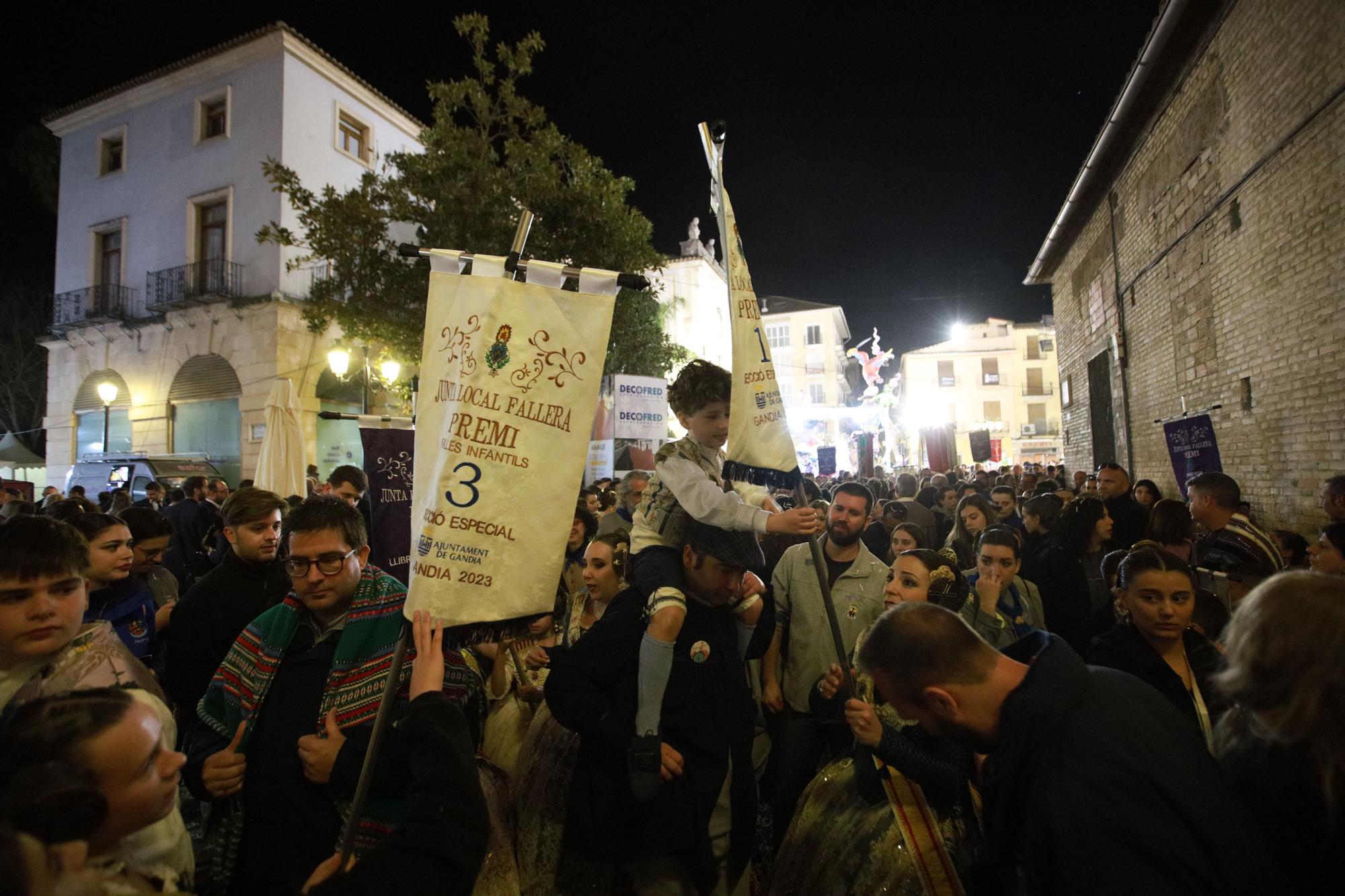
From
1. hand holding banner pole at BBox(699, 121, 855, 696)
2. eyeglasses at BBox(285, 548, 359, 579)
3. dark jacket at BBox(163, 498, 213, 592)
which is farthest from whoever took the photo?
dark jacket at BBox(163, 498, 213, 592)

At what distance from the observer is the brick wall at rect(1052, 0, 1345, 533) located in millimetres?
7242

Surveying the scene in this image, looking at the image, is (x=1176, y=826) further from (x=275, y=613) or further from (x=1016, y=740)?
(x=275, y=613)

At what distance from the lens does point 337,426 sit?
2275 centimetres

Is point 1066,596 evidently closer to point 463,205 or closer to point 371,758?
point 371,758

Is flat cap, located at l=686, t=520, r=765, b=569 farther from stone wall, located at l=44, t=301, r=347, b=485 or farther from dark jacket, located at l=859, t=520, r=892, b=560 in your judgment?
stone wall, located at l=44, t=301, r=347, b=485

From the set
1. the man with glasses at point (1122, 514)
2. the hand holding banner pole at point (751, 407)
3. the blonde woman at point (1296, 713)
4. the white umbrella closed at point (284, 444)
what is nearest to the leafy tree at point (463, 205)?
the white umbrella closed at point (284, 444)

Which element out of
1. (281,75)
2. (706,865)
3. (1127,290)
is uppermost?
(281,75)

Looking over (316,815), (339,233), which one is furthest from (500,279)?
(339,233)

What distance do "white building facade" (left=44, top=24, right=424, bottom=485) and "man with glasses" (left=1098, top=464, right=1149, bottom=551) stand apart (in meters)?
19.3

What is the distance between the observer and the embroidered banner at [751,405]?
3.05 meters

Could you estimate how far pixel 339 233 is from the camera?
47.9ft

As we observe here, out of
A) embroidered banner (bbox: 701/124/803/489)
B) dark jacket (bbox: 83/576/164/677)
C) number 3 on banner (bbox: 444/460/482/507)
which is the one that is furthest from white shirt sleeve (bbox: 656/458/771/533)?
dark jacket (bbox: 83/576/164/677)

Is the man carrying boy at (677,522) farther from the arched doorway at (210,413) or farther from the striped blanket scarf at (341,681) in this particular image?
the arched doorway at (210,413)

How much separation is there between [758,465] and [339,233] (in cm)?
1435
